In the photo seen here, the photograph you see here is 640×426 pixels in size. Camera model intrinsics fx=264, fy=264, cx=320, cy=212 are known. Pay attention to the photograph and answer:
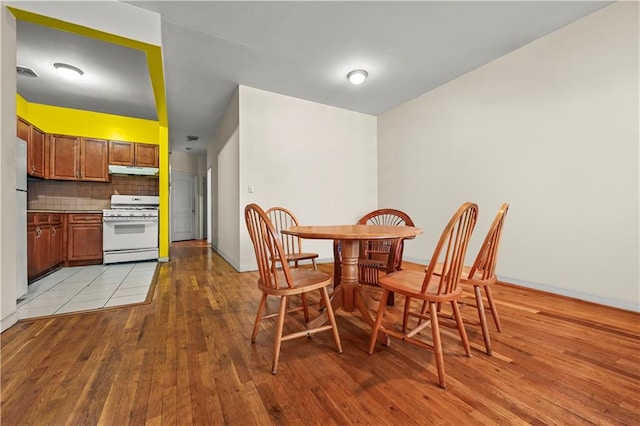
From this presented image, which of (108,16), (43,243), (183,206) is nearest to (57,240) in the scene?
(43,243)

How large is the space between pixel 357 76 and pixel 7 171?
3.53 metres

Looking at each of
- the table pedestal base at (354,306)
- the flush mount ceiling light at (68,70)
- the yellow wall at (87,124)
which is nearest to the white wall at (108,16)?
the flush mount ceiling light at (68,70)

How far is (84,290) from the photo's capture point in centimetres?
290

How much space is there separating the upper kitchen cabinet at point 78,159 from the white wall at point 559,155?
557cm

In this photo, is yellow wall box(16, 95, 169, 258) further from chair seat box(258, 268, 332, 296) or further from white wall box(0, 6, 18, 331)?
chair seat box(258, 268, 332, 296)

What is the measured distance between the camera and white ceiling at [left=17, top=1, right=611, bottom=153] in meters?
2.45

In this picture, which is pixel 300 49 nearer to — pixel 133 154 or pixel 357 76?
pixel 357 76

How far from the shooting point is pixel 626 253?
7.71ft

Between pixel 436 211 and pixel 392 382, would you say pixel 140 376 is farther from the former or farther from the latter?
pixel 436 211

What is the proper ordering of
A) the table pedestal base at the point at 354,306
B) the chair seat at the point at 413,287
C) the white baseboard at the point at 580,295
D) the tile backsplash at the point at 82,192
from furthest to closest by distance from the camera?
the tile backsplash at the point at 82,192 < the white baseboard at the point at 580,295 < the table pedestal base at the point at 354,306 < the chair seat at the point at 413,287

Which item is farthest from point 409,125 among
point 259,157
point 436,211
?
point 259,157

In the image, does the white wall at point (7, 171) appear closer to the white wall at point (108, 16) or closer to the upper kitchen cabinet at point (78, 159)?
the white wall at point (108, 16)

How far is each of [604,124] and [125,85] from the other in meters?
5.91

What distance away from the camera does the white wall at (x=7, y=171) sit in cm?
189
